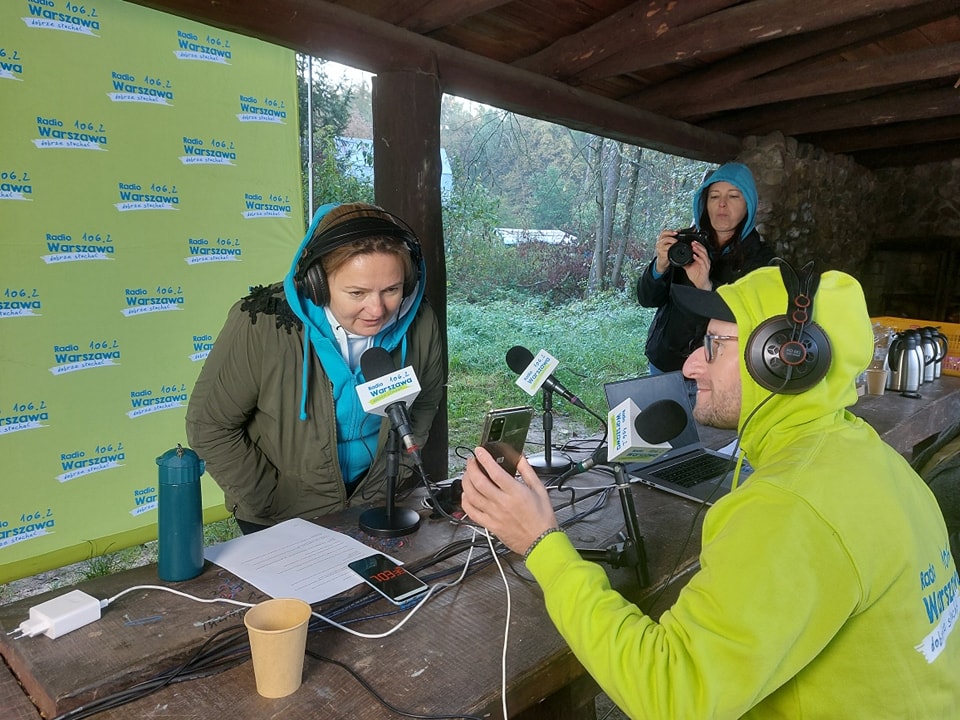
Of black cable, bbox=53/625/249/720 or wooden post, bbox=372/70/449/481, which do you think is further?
wooden post, bbox=372/70/449/481

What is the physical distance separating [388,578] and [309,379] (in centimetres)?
73

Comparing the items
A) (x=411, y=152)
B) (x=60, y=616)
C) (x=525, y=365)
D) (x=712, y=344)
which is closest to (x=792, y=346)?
(x=712, y=344)

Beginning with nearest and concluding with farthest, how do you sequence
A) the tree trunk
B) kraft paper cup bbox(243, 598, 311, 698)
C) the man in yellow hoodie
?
the man in yellow hoodie
kraft paper cup bbox(243, 598, 311, 698)
the tree trunk

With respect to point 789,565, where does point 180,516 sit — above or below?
below

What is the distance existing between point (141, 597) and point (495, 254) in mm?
10297

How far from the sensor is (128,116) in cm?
291

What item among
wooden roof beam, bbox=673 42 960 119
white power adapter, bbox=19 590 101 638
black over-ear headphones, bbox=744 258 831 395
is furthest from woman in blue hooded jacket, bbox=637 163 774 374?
white power adapter, bbox=19 590 101 638

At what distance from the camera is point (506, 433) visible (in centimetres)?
164

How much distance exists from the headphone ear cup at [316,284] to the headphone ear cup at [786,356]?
1249 millimetres

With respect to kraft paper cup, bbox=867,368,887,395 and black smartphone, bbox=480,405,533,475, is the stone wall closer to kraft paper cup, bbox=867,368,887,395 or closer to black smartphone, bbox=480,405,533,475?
kraft paper cup, bbox=867,368,887,395

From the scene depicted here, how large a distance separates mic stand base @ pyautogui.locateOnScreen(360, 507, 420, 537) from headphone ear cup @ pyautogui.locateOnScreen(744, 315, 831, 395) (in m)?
1.00

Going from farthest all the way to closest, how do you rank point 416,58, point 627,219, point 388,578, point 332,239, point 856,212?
1. point 627,219
2. point 856,212
3. point 416,58
4. point 332,239
5. point 388,578

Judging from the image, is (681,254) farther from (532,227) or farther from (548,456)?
(532,227)

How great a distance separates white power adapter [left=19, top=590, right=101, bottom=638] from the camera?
124 centimetres
